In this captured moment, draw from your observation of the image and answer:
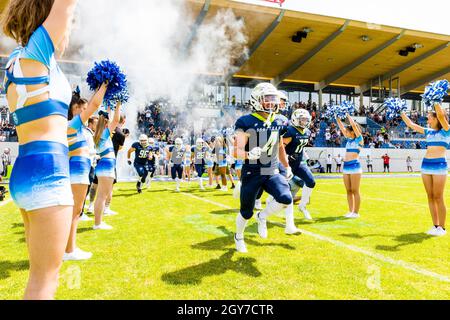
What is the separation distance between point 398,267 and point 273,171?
1962 millimetres

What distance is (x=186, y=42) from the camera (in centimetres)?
2702

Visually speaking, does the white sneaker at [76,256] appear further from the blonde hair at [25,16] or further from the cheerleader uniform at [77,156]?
the blonde hair at [25,16]

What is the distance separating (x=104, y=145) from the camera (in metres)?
6.26

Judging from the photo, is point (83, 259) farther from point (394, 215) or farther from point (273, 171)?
point (394, 215)

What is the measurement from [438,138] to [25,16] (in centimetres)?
630

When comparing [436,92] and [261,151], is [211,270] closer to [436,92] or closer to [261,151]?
[261,151]

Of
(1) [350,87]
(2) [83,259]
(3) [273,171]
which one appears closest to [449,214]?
(3) [273,171]

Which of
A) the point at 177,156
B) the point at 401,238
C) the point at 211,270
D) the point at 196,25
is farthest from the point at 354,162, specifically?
the point at 196,25

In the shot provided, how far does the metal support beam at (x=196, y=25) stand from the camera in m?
23.6

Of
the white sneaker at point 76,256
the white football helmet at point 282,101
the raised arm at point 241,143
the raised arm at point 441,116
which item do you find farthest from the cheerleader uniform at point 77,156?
the raised arm at point 441,116

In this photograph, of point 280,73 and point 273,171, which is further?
point 280,73

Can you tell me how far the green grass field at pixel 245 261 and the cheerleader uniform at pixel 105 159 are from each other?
106cm

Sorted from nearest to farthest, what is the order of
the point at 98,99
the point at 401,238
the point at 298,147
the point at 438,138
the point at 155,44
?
1. the point at 98,99
2. the point at 401,238
3. the point at 438,138
4. the point at 298,147
5. the point at 155,44

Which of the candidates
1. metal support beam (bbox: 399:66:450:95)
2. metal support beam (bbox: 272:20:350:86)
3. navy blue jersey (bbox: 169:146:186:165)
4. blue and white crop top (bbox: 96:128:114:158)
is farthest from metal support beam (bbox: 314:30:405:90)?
blue and white crop top (bbox: 96:128:114:158)
